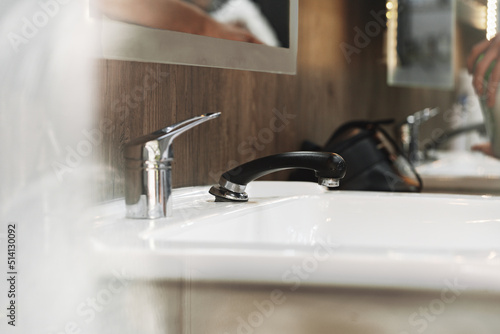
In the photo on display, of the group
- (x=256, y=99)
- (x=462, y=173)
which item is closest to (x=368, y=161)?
(x=256, y=99)

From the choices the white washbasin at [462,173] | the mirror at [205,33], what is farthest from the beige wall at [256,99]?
the white washbasin at [462,173]

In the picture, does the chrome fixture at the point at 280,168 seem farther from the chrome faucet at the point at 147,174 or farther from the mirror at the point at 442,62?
the mirror at the point at 442,62

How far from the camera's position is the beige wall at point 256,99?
628 millimetres

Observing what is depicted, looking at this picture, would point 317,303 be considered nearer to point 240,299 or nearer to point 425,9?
point 240,299

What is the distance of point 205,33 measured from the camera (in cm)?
80

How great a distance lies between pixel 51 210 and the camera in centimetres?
36

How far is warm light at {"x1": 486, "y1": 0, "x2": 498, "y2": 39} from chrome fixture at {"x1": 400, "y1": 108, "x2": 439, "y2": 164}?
291 mm

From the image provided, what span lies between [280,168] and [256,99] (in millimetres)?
407

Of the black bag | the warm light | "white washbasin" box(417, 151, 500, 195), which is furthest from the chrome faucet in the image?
the warm light

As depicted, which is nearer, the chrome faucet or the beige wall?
the chrome faucet

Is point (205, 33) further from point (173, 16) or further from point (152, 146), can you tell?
point (152, 146)

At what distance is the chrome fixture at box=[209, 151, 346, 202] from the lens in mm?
638

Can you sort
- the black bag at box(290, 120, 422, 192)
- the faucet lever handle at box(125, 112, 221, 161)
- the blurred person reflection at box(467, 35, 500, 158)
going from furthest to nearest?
the blurred person reflection at box(467, 35, 500, 158) → the black bag at box(290, 120, 422, 192) → the faucet lever handle at box(125, 112, 221, 161)

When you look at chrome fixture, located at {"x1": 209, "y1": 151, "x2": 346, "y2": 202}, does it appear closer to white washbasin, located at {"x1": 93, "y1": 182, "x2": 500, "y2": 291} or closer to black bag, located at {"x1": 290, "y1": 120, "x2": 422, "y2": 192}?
white washbasin, located at {"x1": 93, "y1": 182, "x2": 500, "y2": 291}
